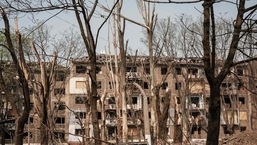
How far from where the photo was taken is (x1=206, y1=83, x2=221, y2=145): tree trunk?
338 centimetres

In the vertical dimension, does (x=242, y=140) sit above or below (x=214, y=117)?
below

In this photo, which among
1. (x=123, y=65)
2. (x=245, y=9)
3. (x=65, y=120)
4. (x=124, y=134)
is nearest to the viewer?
(x=245, y=9)

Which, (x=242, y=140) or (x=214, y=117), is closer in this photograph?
(x=214, y=117)

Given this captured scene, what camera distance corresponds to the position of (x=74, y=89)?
40.6 m

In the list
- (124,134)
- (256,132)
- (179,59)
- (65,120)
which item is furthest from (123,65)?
(65,120)

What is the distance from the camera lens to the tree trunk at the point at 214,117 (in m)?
3.38

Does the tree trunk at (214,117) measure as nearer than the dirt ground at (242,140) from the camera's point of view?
Yes

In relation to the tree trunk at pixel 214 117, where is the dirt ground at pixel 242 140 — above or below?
below

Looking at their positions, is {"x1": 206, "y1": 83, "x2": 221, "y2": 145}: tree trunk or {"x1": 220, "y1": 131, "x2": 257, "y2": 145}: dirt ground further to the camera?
{"x1": 220, "y1": 131, "x2": 257, "y2": 145}: dirt ground

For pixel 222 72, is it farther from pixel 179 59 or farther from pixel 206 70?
pixel 179 59

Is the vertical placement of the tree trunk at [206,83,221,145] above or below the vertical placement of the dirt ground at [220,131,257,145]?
above

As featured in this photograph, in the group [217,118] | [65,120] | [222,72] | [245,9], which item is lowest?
[65,120]

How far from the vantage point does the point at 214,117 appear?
341 centimetres

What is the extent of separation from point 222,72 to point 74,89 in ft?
123
